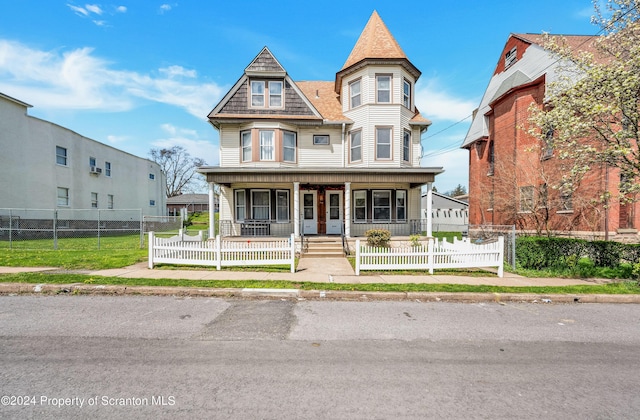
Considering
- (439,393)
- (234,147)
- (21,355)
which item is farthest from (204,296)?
(234,147)

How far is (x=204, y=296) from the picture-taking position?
672cm

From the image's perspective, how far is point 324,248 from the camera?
1258 centimetres

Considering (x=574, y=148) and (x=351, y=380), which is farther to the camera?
(x=574, y=148)

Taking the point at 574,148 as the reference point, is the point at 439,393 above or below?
below

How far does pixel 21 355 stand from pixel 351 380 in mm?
4360

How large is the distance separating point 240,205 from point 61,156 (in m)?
17.6

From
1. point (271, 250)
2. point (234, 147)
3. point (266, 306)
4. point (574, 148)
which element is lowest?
point (266, 306)

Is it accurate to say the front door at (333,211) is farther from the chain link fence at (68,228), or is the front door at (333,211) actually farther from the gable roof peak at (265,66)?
the chain link fence at (68,228)

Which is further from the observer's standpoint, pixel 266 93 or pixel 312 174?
pixel 266 93

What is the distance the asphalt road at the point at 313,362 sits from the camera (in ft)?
9.12

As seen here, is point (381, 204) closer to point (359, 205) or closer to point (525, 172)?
point (359, 205)

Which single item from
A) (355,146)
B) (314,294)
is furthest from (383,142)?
(314,294)

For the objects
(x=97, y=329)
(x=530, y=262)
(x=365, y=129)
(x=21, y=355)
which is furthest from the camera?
(x=365, y=129)

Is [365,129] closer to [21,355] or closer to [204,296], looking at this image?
[204,296]
